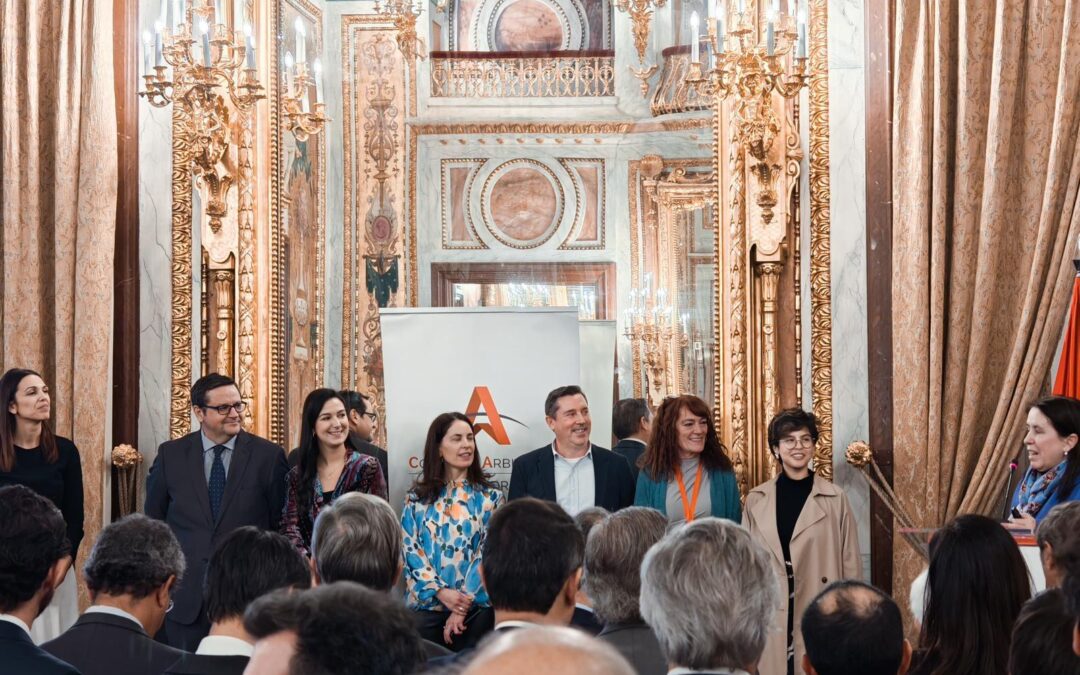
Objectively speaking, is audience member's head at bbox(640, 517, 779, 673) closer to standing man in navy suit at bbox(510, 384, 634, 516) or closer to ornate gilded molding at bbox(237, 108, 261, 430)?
standing man in navy suit at bbox(510, 384, 634, 516)

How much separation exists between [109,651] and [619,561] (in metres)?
1.20

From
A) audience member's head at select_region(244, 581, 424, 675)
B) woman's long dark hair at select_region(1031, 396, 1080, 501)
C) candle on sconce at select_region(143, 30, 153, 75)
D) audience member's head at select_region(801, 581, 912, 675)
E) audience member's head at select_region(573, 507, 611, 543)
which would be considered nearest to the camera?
audience member's head at select_region(244, 581, 424, 675)

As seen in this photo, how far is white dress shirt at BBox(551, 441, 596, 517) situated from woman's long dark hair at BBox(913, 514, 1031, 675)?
107 inches

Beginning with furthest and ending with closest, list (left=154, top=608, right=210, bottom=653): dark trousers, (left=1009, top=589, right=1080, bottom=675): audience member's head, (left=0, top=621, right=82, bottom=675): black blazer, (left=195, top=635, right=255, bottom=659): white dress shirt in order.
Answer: (left=154, top=608, right=210, bottom=653): dark trousers → (left=195, top=635, right=255, bottom=659): white dress shirt → (left=0, top=621, right=82, bottom=675): black blazer → (left=1009, top=589, right=1080, bottom=675): audience member's head

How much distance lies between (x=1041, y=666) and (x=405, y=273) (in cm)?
533

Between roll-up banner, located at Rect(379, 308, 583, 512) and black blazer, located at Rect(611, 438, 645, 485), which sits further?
black blazer, located at Rect(611, 438, 645, 485)

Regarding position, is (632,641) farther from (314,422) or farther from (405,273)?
(405,273)

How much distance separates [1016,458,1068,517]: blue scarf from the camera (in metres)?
4.83

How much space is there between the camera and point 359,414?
6734mm

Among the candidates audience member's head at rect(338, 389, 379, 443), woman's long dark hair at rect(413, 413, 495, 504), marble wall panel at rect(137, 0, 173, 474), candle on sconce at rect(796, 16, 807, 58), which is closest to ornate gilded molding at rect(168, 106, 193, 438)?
marble wall panel at rect(137, 0, 173, 474)

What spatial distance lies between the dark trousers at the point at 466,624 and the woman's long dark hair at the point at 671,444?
107 centimetres

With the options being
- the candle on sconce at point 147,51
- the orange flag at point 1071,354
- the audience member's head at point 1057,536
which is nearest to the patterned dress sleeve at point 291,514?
the candle on sconce at point 147,51

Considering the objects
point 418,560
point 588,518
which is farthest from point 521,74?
point 588,518

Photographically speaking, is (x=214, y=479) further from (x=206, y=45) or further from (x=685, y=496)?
(x=206, y=45)
